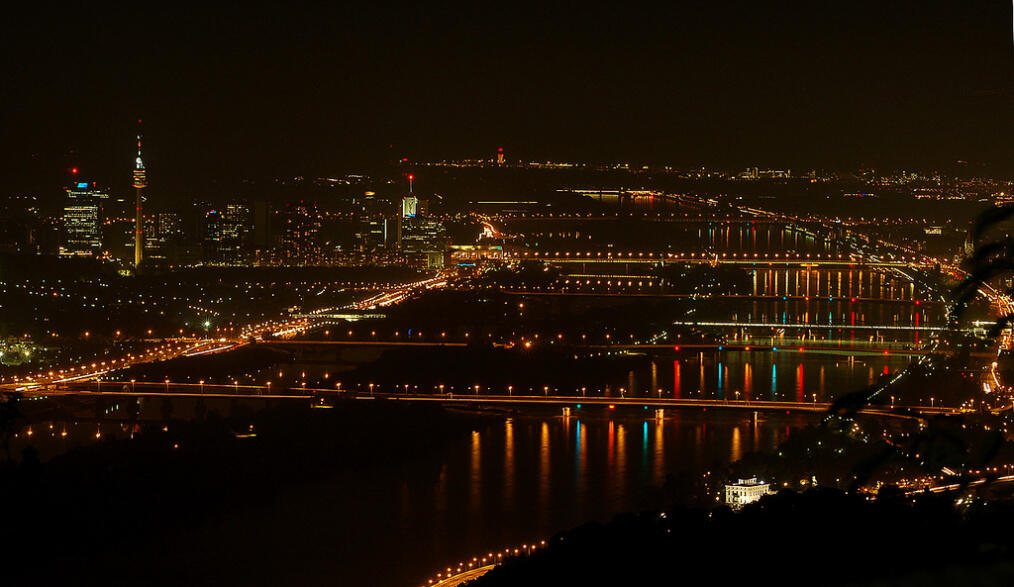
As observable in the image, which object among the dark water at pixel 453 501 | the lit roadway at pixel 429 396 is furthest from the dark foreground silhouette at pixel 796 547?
the lit roadway at pixel 429 396

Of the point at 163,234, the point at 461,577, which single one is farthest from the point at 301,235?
the point at 461,577

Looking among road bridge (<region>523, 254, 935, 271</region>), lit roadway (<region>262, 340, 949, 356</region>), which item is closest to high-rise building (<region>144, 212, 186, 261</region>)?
road bridge (<region>523, 254, 935, 271</region>)

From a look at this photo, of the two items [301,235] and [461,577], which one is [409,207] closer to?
[301,235]

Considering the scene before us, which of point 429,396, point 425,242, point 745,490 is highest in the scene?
point 425,242

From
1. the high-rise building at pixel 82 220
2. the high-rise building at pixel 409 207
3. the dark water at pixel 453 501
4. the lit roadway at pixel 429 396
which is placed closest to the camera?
the dark water at pixel 453 501

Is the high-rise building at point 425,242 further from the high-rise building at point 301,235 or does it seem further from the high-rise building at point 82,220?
the high-rise building at point 82,220

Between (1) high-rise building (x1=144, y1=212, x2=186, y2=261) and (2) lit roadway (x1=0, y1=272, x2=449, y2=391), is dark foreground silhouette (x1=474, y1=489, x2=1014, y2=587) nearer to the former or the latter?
(2) lit roadway (x1=0, y1=272, x2=449, y2=391)
